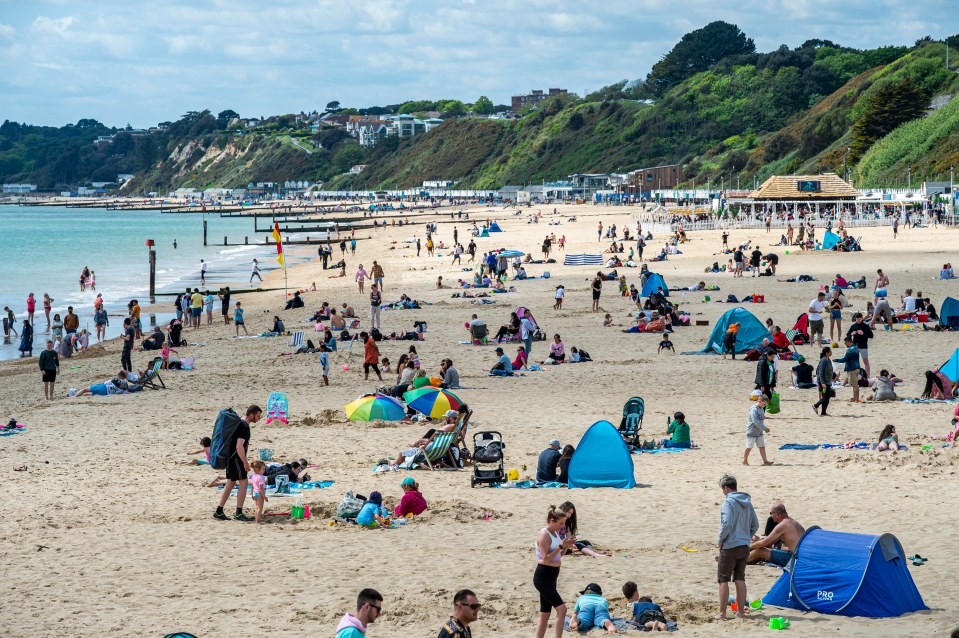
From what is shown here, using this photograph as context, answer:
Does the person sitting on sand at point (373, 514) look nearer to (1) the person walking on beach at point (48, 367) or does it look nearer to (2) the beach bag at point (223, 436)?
(2) the beach bag at point (223, 436)

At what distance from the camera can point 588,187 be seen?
437ft

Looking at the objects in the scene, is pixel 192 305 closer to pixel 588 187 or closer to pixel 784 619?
pixel 784 619

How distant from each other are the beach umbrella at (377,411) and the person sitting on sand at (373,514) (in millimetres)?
4855

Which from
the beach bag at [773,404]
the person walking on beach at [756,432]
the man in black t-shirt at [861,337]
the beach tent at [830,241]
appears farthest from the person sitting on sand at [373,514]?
the beach tent at [830,241]

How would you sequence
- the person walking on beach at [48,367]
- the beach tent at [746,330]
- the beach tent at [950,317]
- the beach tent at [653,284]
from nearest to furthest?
the person walking on beach at [48,367]
the beach tent at [746,330]
the beach tent at [950,317]
the beach tent at [653,284]

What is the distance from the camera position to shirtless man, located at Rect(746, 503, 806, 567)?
870 cm

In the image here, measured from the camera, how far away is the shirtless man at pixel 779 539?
870 cm

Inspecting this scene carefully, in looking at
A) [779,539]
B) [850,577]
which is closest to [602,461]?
[779,539]

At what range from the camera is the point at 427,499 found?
11633mm

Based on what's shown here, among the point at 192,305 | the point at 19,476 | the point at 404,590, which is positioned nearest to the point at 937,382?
the point at 404,590

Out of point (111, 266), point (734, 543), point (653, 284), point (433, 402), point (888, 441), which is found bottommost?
point (111, 266)

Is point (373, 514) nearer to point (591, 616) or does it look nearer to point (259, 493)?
point (259, 493)

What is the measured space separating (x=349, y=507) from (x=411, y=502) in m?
0.64

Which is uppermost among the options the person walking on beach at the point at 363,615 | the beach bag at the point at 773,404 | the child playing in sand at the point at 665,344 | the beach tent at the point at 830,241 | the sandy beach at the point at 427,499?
the beach tent at the point at 830,241
